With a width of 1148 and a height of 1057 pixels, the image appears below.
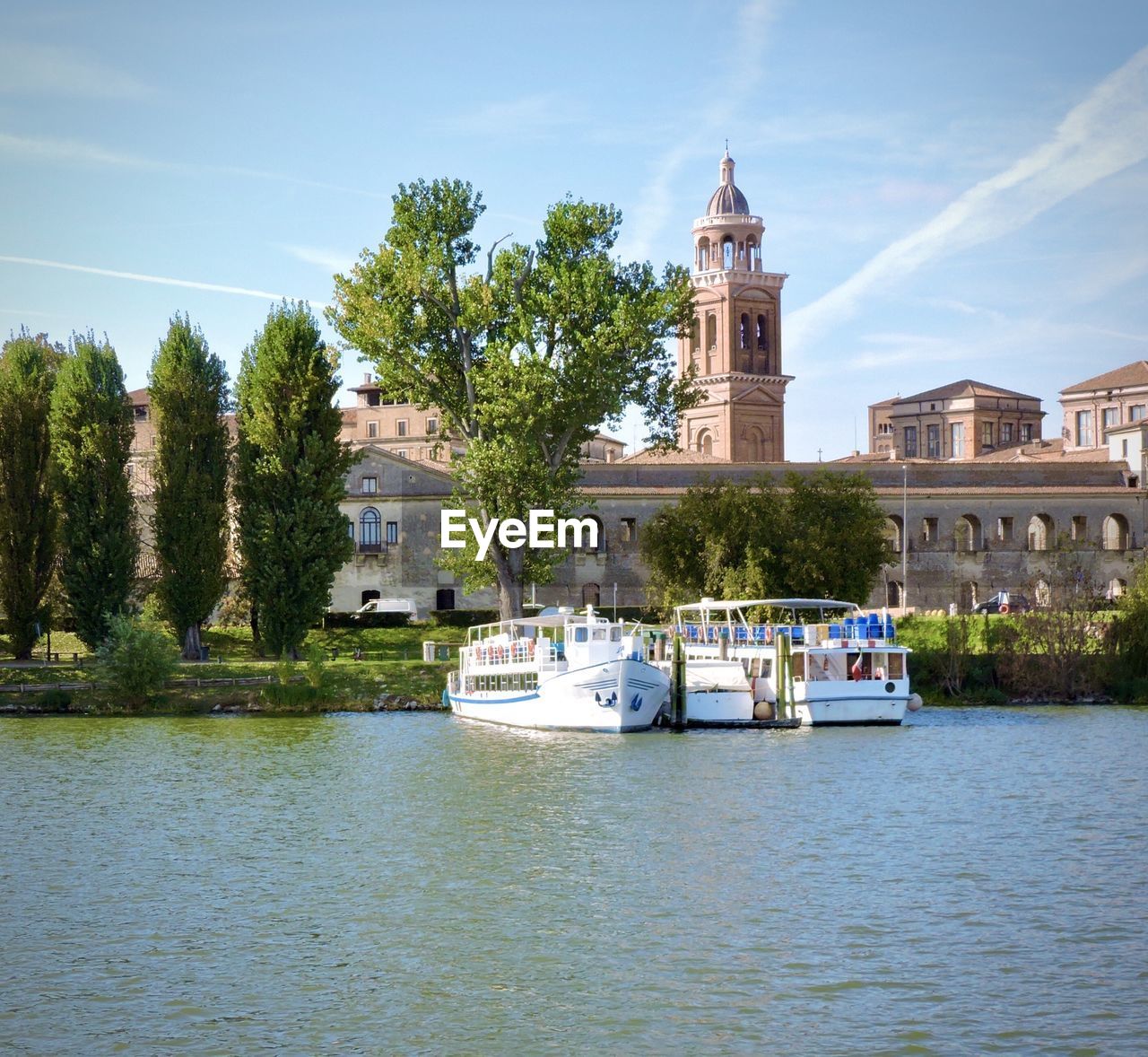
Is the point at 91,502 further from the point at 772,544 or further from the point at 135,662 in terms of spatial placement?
the point at 772,544

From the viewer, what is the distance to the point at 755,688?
5034cm

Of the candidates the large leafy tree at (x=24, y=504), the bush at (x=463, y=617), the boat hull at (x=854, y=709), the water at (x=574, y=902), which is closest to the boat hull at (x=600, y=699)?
the boat hull at (x=854, y=709)

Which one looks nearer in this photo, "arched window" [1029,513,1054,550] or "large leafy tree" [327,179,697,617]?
"large leafy tree" [327,179,697,617]

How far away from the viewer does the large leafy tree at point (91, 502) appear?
189 feet

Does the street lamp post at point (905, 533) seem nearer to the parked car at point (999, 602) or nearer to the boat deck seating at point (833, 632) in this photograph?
the parked car at point (999, 602)

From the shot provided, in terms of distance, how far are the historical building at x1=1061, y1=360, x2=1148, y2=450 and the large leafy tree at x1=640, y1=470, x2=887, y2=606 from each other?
60.2 meters

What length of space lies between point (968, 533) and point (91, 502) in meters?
45.2

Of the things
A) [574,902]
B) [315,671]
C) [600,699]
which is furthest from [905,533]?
[574,902]

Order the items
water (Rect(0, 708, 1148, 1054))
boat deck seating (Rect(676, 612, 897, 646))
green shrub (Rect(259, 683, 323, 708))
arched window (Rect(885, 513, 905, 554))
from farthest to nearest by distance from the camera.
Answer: arched window (Rect(885, 513, 905, 554))
green shrub (Rect(259, 683, 323, 708))
boat deck seating (Rect(676, 612, 897, 646))
water (Rect(0, 708, 1148, 1054))

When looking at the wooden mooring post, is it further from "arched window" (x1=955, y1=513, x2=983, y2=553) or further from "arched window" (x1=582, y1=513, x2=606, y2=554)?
"arched window" (x1=955, y1=513, x2=983, y2=553)

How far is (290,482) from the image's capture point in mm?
58719

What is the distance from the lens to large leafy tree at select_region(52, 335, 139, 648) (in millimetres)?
57625

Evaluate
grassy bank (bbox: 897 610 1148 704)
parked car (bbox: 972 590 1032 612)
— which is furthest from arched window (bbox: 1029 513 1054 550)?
grassy bank (bbox: 897 610 1148 704)

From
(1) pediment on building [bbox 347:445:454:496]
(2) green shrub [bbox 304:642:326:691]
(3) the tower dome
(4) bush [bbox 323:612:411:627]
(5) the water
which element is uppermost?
(3) the tower dome
